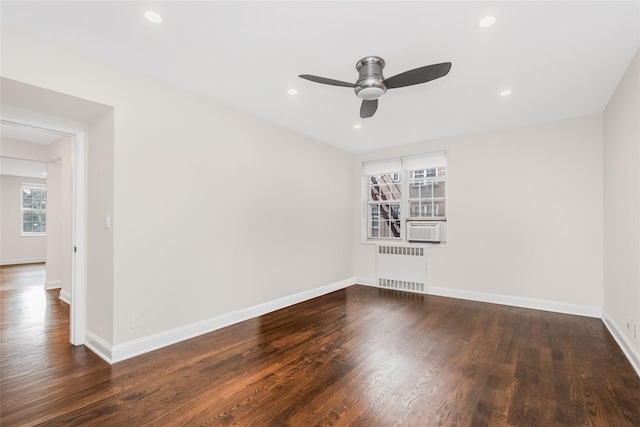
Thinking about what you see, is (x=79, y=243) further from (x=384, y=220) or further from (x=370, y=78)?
(x=384, y=220)

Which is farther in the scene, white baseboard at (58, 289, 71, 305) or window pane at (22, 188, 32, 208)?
window pane at (22, 188, 32, 208)

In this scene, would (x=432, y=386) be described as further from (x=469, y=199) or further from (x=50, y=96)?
(x=50, y=96)

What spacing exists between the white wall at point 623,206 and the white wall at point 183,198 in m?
3.74

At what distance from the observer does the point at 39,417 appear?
1857 millimetres

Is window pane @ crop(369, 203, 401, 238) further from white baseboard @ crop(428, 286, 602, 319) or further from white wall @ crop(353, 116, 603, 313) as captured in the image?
Answer: white baseboard @ crop(428, 286, 602, 319)

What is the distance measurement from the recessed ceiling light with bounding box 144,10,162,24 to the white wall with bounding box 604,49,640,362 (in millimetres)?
3767

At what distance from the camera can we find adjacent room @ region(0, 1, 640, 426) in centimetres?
203

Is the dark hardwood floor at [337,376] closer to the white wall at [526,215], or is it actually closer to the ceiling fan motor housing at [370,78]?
the white wall at [526,215]

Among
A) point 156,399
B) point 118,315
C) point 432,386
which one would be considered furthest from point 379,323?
point 118,315

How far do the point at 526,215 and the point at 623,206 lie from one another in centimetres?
137

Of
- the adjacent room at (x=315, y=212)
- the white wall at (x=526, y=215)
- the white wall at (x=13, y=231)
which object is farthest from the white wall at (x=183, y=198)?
the white wall at (x=13, y=231)

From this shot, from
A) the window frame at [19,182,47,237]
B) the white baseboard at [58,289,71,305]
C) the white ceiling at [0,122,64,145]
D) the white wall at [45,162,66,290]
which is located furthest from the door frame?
the window frame at [19,182,47,237]

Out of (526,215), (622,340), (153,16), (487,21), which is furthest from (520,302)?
(153,16)

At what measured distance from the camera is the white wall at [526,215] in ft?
12.8
